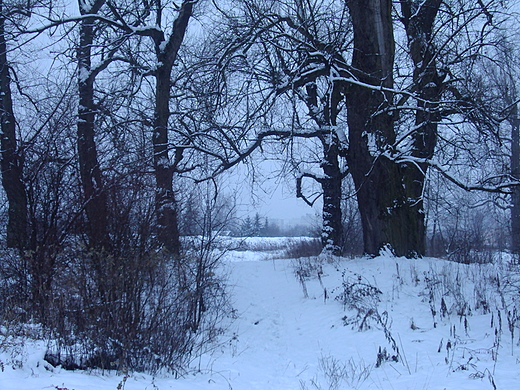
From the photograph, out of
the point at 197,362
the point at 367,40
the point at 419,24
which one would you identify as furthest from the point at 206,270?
the point at 419,24

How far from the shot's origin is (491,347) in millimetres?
5082

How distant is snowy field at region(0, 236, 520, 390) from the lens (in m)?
4.30

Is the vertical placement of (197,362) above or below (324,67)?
below

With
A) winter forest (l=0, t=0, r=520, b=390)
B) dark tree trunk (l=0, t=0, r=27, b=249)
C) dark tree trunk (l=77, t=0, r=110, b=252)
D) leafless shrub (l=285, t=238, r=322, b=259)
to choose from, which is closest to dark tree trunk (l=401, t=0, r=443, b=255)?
winter forest (l=0, t=0, r=520, b=390)

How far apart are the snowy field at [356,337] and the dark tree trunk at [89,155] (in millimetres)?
1933

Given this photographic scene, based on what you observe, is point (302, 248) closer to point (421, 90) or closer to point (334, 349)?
point (421, 90)

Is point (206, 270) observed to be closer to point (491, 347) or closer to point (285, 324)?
point (285, 324)

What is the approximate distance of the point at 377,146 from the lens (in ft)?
29.3

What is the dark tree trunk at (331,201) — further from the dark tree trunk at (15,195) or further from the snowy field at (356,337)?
the dark tree trunk at (15,195)

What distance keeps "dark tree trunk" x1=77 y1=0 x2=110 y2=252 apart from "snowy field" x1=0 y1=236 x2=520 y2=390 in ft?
6.34

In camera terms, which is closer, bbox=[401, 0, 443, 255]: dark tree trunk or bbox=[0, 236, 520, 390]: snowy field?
bbox=[0, 236, 520, 390]: snowy field

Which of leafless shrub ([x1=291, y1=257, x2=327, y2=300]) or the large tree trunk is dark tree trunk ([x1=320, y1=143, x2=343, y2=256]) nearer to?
leafless shrub ([x1=291, y1=257, x2=327, y2=300])

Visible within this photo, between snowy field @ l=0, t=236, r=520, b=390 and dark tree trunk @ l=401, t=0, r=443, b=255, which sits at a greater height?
dark tree trunk @ l=401, t=0, r=443, b=255

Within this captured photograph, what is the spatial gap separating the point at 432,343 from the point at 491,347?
26.8 inches
